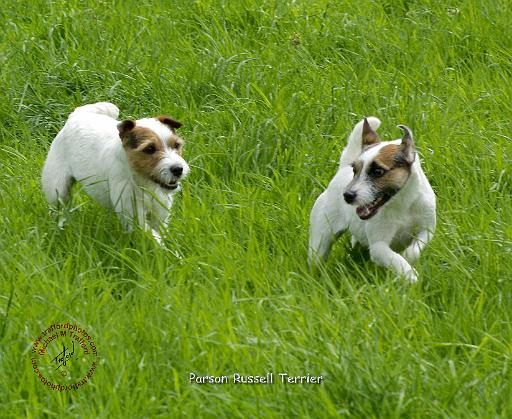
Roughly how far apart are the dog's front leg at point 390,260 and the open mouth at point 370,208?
18 cm

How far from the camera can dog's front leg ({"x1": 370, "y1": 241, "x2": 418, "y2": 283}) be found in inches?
224

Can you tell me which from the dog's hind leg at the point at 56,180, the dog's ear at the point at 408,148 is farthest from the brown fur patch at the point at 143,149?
the dog's ear at the point at 408,148

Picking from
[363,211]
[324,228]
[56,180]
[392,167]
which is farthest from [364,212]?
[56,180]

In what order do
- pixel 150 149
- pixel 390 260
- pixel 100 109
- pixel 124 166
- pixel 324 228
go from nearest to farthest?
pixel 390 260 → pixel 324 228 → pixel 150 149 → pixel 124 166 → pixel 100 109

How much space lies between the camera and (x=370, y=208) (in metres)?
5.88

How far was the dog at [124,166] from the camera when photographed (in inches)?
252

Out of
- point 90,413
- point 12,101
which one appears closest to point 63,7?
point 12,101

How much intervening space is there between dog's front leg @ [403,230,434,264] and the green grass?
6cm

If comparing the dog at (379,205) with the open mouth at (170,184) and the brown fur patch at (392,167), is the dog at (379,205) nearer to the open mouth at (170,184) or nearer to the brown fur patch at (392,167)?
the brown fur patch at (392,167)

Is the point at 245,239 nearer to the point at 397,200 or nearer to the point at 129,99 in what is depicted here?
the point at 397,200

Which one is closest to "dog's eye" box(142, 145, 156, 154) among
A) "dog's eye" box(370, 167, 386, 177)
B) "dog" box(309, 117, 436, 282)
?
"dog" box(309, 117, 436, 282)

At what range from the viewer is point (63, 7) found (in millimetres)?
9492

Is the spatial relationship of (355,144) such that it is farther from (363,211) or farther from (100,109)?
(100,109)

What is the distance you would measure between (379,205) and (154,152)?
4.45ft
